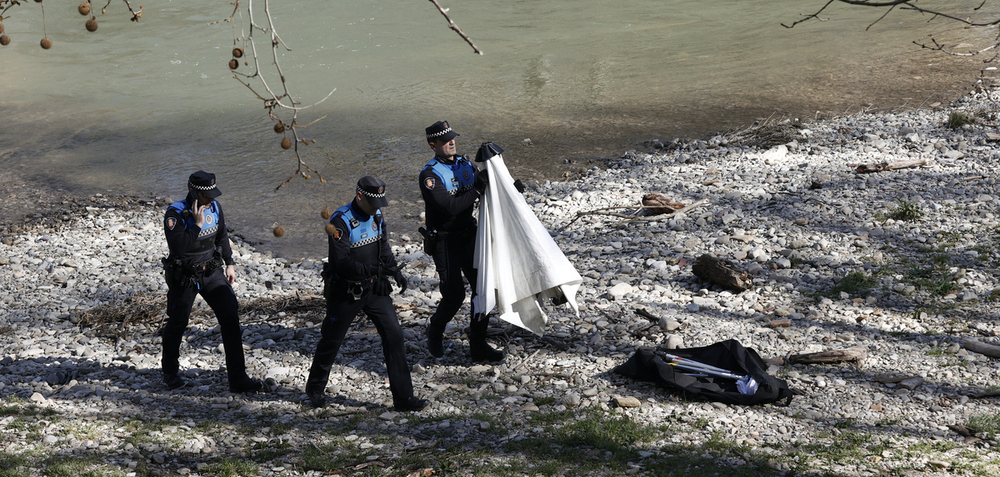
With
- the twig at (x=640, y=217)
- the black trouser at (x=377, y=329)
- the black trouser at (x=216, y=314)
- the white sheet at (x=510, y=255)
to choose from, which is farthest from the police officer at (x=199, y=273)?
the twig at (x=640, y=217)

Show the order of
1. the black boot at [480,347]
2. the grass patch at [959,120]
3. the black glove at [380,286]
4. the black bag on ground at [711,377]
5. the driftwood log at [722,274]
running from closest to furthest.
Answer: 1. the black bag on ground at [711,377]
2. the black glove at [380,286]
3. the black boot at [480,347]
4. the driftwood log at [722,274]
5. the grass patch at [959,120]

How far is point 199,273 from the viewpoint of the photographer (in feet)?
19.2

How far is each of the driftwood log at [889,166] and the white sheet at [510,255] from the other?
643cm

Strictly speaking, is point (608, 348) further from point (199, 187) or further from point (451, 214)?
point (199, 187)

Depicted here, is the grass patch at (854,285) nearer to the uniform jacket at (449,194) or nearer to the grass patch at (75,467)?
the uniform jacket at (449,194)

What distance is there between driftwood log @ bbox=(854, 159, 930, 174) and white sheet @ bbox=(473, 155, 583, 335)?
6.43 m

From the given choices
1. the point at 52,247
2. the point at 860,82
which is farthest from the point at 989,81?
the point at 52,247

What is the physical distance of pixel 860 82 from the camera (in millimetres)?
17641

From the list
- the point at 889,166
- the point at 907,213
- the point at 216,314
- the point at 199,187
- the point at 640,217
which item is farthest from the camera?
the point at 889,166

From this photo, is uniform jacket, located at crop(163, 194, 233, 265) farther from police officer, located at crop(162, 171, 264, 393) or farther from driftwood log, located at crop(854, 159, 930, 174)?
driftwood log, located at crop(854, 159, 930, 174)

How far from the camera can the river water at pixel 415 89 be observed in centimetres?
1473

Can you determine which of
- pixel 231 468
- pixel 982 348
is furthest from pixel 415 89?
pixel 231 468

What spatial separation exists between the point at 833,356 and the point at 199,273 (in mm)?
4986

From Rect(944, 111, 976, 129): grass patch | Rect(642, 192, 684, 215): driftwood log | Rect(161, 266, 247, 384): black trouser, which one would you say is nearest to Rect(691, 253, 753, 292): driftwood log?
Rect(642, 192, 684, 215): driftwood log
